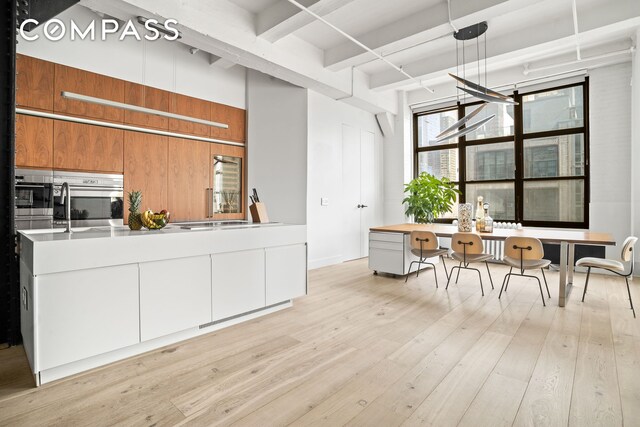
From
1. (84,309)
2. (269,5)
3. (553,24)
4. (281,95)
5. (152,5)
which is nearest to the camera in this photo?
(84,309)

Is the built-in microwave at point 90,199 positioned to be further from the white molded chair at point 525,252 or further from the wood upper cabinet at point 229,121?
the white molded chair at point 525,252

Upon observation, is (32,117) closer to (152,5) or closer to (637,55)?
(152,5)

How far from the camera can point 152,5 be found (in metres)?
3.38

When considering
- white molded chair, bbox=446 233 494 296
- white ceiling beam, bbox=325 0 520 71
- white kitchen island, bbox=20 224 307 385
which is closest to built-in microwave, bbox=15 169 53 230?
white kitchen island, bbox=20 224 307 385

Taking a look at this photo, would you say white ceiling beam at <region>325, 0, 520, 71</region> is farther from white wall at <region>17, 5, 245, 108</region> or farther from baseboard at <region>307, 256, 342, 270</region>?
baseboard at <region>307, 256, 342, 270</region>

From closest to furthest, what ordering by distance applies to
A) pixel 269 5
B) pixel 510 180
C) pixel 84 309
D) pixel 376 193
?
pixel 84 309 < pixel 269 5 < pixel 510 180 < pixel 376 193

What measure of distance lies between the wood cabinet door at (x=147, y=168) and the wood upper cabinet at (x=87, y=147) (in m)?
0.11

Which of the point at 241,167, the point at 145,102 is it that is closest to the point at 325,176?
the point at 241,167

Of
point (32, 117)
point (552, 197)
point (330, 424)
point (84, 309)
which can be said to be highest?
point (32, 117)

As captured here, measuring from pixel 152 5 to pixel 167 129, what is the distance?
1750 millimetres

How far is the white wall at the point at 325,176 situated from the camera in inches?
225

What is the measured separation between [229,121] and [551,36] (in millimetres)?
4806

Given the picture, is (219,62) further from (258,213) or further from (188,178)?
(258,213)

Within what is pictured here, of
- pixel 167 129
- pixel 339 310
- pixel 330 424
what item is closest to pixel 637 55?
pixel 339 310
